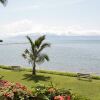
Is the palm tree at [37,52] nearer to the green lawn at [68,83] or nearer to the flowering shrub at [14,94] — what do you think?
the green lawn at [68,83]

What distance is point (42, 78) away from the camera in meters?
27.1

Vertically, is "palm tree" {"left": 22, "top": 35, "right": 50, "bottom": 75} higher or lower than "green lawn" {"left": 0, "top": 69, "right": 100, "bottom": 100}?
higher

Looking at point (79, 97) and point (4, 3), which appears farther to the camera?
point (4, 3)

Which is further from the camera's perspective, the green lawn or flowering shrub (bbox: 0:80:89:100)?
the green lawn

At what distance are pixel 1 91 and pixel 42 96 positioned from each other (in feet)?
2.86

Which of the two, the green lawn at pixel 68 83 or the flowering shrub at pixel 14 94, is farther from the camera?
the green lawn at pixel 68 83

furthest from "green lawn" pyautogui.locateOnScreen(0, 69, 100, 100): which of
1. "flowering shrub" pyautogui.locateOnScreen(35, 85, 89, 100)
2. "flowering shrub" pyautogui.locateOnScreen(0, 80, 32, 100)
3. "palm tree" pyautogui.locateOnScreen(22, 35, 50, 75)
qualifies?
"flowering shrub" pyautogui.locateOnScreen(0, 80, 32, 100)

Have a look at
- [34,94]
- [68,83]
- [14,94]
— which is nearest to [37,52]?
[68,83]

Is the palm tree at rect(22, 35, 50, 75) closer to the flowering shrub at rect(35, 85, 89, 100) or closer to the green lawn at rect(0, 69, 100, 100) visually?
the green lawn at rect(0, 69, 100, 100)

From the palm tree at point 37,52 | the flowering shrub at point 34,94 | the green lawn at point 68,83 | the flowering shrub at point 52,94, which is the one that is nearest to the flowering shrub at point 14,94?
the flowering shrub at point 34,94

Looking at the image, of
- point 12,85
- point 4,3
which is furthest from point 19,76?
point 12,85

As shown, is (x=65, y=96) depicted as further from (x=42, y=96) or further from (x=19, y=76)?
(x=19, y=76)

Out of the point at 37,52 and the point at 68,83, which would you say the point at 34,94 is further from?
the point at 37,52

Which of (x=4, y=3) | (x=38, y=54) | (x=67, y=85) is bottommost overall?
(x=67, y=85)
